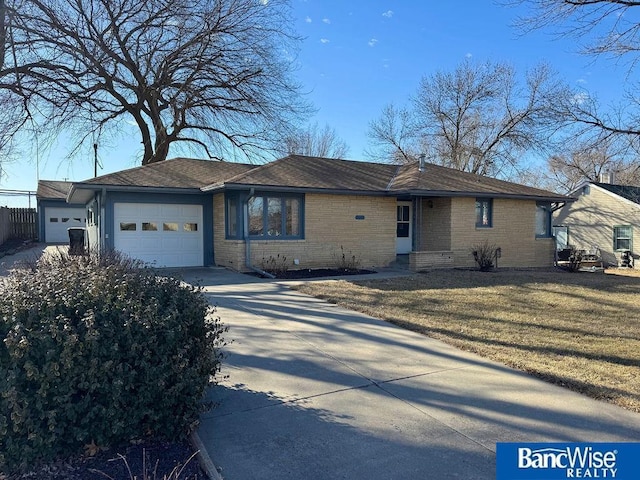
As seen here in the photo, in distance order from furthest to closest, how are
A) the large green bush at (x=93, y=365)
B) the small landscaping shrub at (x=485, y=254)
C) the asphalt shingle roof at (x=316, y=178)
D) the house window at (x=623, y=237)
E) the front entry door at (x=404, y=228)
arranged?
the house window at (x=623, y=237) → the front entry door at (x=404, y=228) → the small landscaping shrub at (x=485, y=254) → the asphalt shingle roof at (x=316, y=178) → the large green bush at (x=93, y=365)

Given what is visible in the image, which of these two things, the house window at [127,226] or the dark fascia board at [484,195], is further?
the dark fascia board at [484,195]

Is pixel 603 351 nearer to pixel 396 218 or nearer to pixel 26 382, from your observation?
pixel 26 382

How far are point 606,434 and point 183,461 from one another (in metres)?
3.20

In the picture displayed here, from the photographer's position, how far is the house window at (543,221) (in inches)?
746

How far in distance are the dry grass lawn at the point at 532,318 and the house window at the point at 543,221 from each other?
5.85 meters

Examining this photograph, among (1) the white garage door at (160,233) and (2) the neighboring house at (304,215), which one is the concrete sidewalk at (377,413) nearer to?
(2) the neighboring house at (304,215)

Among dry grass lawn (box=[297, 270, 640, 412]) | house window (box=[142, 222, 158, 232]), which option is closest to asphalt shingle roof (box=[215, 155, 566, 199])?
house window (box=[142, 222, 158, 232])

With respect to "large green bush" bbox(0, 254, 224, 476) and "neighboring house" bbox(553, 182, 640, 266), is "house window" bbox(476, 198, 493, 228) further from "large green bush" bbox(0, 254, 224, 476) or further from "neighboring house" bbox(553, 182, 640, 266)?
"large green bush" bbox(0, 254, 224, 476)

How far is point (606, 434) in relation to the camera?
3.33 meters

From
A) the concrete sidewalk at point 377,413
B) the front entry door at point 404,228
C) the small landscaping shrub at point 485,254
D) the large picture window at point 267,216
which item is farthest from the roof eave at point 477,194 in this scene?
the concrete sidewalk at point 377,413

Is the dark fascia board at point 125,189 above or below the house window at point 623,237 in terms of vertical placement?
above

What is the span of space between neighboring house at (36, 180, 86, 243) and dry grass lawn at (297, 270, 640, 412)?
2360 cm

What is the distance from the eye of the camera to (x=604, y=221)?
26016 millimetres

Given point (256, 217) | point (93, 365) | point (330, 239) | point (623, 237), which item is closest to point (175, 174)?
point (256, 217)
